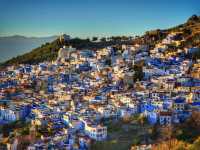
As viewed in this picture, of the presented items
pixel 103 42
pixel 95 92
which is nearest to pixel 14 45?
pixel 103 42

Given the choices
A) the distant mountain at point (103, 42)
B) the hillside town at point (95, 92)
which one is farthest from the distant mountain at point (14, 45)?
the hillside town at point (95, 92)

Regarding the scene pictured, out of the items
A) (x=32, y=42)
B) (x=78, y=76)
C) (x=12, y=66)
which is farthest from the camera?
(x=32, y=42)

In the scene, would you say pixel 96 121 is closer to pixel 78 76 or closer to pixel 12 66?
pixel 78 76

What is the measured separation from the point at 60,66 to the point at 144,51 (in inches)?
227

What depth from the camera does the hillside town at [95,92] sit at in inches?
848

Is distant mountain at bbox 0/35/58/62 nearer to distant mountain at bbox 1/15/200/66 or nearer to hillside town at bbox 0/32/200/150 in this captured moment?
distant mountain at bbox 1/15/200/66

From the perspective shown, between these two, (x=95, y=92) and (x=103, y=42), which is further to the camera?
(x=103, y=42)

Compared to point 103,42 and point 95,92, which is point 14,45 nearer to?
point 103,42

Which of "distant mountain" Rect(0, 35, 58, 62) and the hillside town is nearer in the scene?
the hillside town

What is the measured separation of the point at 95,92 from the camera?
2755 cm

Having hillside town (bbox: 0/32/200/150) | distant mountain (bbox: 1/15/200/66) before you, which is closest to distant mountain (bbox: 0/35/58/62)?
distant mountain (bbox: 1/15/200/66)

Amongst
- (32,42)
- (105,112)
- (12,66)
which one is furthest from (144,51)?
(32,42)

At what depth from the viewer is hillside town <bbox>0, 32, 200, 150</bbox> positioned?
21531 millimetres

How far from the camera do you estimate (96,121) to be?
22375 millimetres
